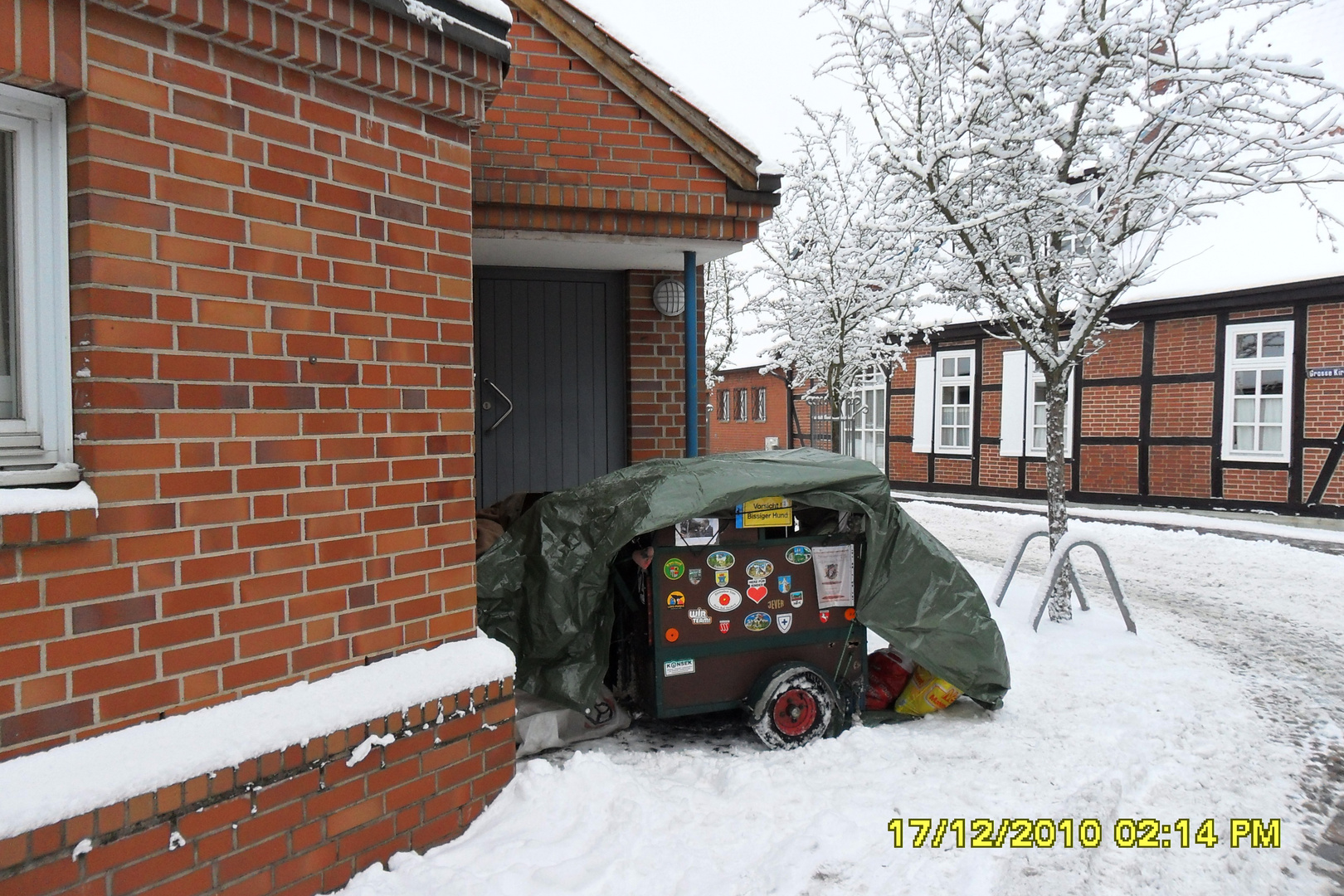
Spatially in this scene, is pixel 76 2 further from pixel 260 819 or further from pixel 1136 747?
pixel 1136 747

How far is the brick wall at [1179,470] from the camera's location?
13898mm

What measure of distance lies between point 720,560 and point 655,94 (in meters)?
2.90

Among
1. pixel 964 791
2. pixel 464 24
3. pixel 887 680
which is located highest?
pixel 464 24

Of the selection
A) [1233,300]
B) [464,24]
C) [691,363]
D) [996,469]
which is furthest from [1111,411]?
[464,24]

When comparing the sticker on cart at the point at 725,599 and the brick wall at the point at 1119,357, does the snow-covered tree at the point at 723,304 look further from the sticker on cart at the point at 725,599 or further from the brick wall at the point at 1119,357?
the sticker on cart at the point at 725,599

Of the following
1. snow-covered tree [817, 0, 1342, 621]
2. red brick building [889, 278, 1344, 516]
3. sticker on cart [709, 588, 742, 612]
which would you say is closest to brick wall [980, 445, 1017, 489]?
red brick building [889, 278, 1344, 516]

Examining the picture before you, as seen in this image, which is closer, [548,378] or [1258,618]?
[548,378]

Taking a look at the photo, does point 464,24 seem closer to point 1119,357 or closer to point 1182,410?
point 1182,410

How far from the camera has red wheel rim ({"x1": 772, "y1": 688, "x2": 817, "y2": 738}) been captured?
388 centimetres

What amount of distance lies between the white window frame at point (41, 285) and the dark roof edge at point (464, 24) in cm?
99

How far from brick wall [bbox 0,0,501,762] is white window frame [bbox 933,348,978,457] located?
1631cm

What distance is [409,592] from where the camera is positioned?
9.09 feet

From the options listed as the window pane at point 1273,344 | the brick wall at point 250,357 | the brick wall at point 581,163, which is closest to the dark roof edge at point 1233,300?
the window pane at point 1273,344

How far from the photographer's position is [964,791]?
3.45 meters
